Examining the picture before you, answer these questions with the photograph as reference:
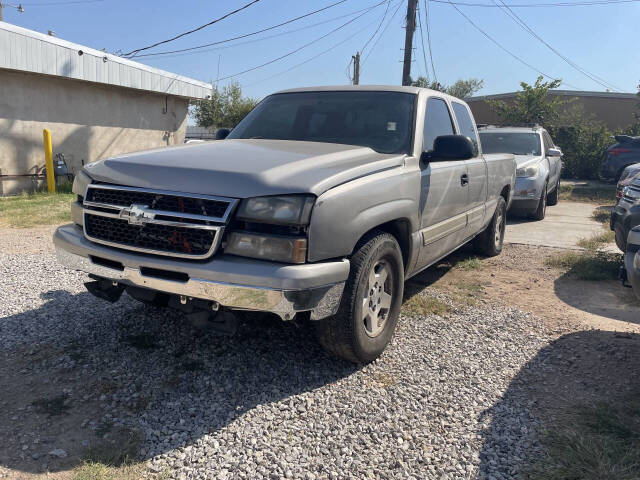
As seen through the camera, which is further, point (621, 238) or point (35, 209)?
point (35, 209)

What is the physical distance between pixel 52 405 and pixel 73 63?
11.7m

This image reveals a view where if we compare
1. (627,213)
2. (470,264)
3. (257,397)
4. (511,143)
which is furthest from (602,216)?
(257,397)

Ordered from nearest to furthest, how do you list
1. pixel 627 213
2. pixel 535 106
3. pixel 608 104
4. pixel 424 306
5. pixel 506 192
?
pixel 424 306 → pixel 627 213 → pixel 506 192 → pixel 535 106 → pixel 608 104

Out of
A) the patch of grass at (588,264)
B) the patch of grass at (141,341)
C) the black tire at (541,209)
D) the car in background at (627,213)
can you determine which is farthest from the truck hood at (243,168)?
the black tire at (541,209)

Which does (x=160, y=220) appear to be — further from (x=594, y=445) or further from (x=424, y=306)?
(x=424, y=306)

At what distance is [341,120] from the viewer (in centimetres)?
415

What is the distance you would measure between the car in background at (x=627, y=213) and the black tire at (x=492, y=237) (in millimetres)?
1385

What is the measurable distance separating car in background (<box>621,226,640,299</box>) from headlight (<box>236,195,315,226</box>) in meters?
2.12

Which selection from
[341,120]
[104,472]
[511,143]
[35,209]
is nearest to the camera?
[104,472]

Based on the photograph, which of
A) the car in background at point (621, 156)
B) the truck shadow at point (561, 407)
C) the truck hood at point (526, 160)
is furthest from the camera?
the car in background at point (621, 156)

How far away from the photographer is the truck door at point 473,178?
202 inches

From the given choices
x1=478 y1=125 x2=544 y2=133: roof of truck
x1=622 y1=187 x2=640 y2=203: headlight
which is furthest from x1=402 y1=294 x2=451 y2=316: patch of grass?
x1=478 y1=125 x2=544 y2=133: roof of truck

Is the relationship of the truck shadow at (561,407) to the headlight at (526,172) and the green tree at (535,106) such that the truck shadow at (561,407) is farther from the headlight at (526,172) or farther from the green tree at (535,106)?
the green tree at (535,106)

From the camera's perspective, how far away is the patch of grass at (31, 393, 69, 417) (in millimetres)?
2760
